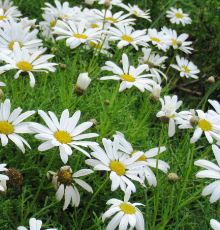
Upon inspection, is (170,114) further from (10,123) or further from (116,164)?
(10,123)

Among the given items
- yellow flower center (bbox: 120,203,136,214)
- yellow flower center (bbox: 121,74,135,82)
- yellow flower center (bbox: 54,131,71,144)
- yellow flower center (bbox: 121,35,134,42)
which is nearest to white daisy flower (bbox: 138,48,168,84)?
yellow flower center (bbox: 121,35,134,42)

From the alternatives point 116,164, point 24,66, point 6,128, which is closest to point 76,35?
point 24,66

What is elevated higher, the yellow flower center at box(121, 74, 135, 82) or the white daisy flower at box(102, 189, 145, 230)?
the yellow flower center at box(121, 74, 135, 82)

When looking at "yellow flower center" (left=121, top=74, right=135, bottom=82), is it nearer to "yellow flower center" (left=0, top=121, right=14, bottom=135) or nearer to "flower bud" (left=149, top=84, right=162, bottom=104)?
"flower bud" (left=149, top=84, right=162, bottom=104)

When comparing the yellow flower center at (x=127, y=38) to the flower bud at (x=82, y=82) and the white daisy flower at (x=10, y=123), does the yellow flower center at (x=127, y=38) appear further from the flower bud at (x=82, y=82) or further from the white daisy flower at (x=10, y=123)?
the white daisy flower at (x=10, y=123)

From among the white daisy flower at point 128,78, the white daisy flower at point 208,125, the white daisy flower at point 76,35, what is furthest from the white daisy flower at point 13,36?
the white daisy flower at point 208,125

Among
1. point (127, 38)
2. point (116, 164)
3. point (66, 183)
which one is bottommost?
point (66, 183)
